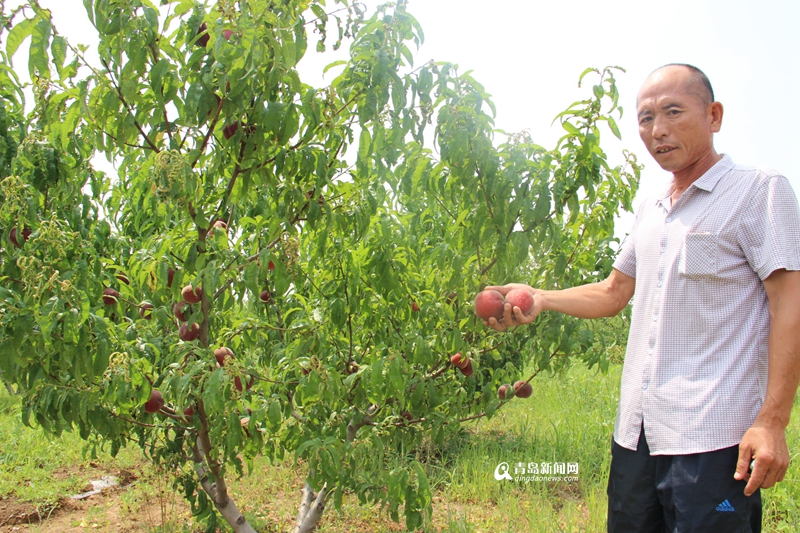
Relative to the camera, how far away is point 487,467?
12.8ft

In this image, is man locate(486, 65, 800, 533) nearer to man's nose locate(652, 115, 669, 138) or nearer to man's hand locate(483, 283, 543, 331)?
man's nose locate(652, 115, 669, 138)

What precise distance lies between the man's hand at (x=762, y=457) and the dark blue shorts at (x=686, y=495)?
50mm

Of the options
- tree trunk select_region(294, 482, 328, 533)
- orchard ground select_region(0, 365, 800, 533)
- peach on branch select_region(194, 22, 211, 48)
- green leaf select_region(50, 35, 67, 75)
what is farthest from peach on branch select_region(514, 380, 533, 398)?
green leaf select_region(50, 35, 67, 75)

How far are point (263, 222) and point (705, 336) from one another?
138cm

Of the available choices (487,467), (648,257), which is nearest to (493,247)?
(648,257)

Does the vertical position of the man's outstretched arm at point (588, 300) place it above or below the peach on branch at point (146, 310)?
above

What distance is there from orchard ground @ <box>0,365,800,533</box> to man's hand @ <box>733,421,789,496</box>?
191cm

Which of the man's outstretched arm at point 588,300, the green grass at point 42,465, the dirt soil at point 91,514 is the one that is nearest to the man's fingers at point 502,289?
the man's outstretched arm at point 588,300

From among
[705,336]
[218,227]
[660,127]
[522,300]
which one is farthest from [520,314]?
[218,227]

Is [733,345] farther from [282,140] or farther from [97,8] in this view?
[97,8]

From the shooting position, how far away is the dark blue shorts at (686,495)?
4.20 ft

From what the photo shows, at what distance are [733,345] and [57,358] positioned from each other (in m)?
1.90

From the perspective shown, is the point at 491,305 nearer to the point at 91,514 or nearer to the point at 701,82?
the point at 701,82

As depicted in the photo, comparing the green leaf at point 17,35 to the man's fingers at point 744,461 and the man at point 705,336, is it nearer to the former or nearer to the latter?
the man at point 705,336
